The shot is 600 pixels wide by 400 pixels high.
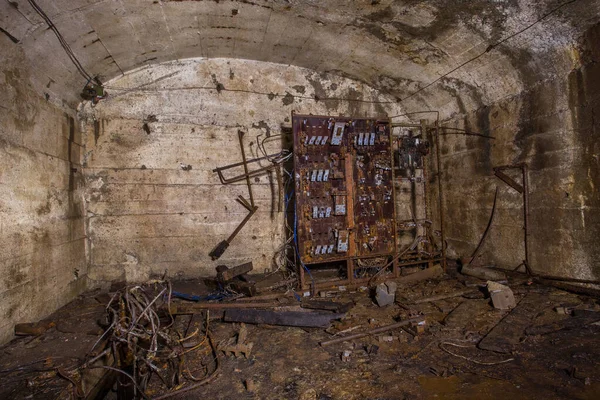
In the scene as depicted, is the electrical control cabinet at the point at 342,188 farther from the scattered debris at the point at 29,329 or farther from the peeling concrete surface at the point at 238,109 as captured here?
the scattered debris at the point at 29,329

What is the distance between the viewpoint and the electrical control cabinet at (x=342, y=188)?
16.7 ft

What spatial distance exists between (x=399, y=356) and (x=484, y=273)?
9.79 ft

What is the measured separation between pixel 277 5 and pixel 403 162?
337 centimetres

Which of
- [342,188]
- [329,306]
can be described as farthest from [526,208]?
[329,306]

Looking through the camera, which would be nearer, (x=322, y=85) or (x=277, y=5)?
(x=277, y=5)

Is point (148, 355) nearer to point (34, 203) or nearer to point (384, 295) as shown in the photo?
point (34, 203)

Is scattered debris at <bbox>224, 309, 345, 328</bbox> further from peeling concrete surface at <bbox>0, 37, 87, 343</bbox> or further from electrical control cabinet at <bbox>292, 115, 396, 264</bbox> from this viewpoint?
peeling concrete surface at <bbox>0, 37, 87, 343</bbox>

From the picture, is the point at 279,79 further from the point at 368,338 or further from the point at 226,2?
the point at 368,338

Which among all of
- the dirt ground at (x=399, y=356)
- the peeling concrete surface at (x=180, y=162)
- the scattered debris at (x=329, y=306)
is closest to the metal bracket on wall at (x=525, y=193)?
the dirt ground at (x=399, y=356)

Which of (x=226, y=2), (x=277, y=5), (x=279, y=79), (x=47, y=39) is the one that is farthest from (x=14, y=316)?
(x=279, y=79)

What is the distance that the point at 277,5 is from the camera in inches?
162

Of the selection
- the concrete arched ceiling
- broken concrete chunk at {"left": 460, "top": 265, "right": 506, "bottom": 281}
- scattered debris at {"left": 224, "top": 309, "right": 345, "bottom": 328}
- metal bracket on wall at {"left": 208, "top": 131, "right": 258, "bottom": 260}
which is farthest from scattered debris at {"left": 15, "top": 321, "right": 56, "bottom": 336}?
broken concrete chunk at {"left": 460, "top": 265, "right": 506, "bottom": 281}

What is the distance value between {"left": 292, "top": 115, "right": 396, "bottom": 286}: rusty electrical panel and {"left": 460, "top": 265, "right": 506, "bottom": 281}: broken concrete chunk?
1.42m

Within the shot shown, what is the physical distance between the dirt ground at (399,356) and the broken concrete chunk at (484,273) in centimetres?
74
